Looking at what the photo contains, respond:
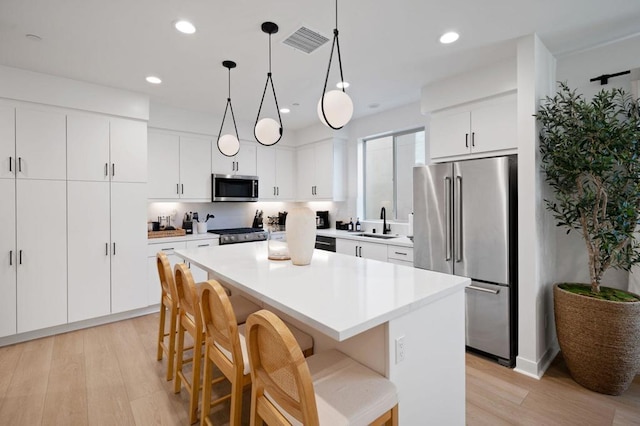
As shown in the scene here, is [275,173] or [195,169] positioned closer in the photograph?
[195,169]

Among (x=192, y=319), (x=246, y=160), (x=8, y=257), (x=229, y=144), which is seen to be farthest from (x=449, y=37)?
(x=8, y=257)

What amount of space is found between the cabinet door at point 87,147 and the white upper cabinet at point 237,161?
4.66 feet

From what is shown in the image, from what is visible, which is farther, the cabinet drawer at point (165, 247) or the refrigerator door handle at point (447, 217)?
the cabinet drawer at point (165, 247)

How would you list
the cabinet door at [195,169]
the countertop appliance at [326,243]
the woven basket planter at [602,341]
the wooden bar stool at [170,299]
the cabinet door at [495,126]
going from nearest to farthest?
the woven basket planter at [602,341] < the wooden bar stool at [170,299] < the cabinet door at [495,126] < the cabinet door at [195,169] < the countertop appliance at [326,243]

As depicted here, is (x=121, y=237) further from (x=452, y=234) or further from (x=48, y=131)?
(x=452, y=234)

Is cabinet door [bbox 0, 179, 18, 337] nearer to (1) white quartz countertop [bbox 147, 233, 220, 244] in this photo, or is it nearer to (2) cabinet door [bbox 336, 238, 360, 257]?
(1) white quartz countertop [bbox 147, 233, 220, 244]

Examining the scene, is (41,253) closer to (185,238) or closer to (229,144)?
(185,238)

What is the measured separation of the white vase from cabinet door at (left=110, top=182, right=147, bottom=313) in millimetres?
2591

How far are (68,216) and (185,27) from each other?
7.93 ft

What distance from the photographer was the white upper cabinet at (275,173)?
17.1 feet

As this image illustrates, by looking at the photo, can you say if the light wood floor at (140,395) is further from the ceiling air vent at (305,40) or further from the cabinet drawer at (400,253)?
the ceiling air vent at (305,40)

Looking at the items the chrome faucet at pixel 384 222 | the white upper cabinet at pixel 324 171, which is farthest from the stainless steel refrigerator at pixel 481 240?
the white upper cabinet at pixel 324 171

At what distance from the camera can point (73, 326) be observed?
3.43 metres

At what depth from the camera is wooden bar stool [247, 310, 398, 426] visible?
99 cm
